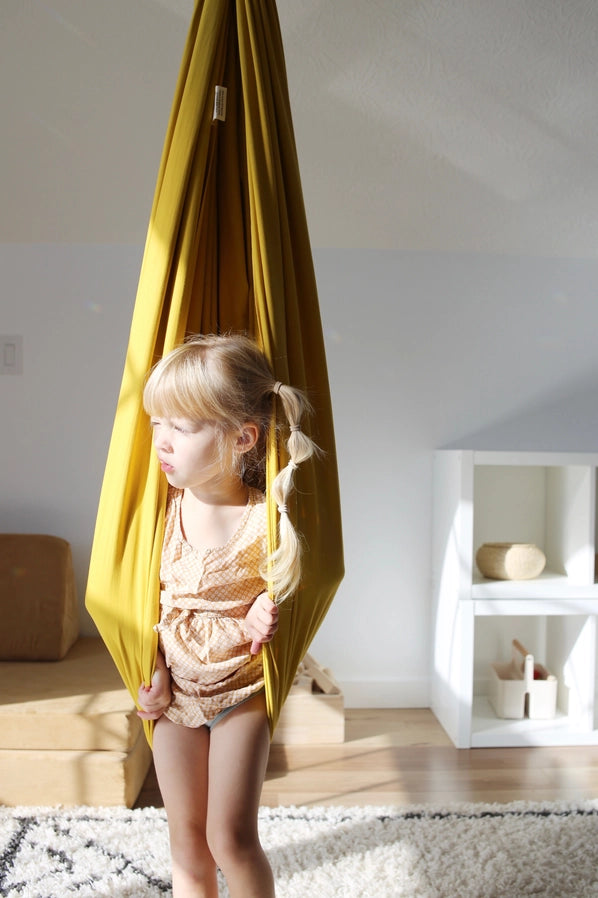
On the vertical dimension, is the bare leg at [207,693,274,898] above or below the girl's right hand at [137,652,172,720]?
below

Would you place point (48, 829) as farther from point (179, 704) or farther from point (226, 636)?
point (226, 636)

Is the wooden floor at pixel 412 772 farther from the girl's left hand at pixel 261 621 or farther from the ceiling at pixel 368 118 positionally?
the ceiling at pixel 368 118

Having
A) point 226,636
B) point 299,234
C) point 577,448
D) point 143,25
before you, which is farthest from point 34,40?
point 577,448

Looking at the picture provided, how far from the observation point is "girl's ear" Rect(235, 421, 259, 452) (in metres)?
1.26

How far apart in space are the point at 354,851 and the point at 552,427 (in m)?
1.82

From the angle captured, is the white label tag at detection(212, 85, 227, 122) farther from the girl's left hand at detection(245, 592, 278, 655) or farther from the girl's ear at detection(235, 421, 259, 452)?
the girl's left hand at detection(245, 592, 278, 655)

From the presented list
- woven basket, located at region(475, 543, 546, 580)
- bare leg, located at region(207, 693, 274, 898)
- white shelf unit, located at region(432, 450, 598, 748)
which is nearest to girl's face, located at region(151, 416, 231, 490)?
bare leg, located at region(207, 693, 274, 898)

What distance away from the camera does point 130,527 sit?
1.29 metres

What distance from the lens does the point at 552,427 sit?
310 cm

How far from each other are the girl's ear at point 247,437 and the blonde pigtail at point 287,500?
72 mm

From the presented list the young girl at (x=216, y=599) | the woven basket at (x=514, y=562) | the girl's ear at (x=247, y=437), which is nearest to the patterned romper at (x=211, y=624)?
the young girl at (x=216, y=599)

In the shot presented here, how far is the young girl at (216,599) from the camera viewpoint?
121 cm

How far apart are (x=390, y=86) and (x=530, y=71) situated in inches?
15.0

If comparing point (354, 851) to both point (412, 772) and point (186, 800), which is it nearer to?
point (412, 772)
